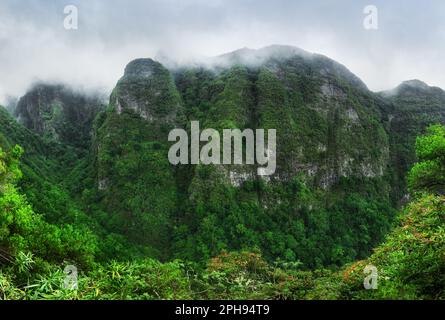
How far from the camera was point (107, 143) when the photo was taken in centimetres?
8662

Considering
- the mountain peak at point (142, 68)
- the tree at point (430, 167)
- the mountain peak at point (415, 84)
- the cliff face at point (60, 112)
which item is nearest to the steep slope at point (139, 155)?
the mountain peak at point (142, 68)

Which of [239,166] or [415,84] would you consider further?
[415,84]

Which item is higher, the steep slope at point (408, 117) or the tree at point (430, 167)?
the steep slope at point (408, 117)

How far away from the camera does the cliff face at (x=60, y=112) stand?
388 ft

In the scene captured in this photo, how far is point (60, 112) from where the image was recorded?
12512cm

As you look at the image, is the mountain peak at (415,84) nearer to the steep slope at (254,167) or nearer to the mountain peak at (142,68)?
the steep slope at (254,167)

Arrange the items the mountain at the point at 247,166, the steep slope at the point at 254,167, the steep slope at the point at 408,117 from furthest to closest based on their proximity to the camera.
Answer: the steep slope at the point at 408,117 → the steep slope at the point at 254,167 → the mountain at the point at 247,166

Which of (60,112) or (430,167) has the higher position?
(60,112)

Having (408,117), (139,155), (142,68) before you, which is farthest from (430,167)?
(408,117)

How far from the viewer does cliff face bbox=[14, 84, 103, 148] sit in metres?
118

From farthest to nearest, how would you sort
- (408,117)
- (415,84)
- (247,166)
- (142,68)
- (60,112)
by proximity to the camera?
(60,112)
(415,84)
(408,117)
(142,68)
(247,166)

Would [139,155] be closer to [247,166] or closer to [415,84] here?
[247,166]
